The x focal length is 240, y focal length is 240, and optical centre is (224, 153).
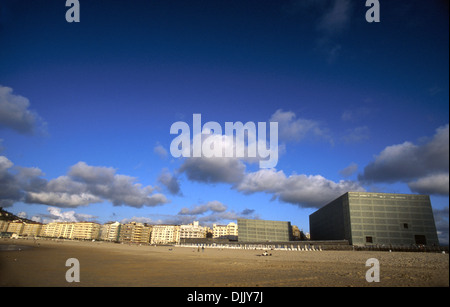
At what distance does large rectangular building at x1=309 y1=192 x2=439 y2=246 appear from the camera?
275 feet

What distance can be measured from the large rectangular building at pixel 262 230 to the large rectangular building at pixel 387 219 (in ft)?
183

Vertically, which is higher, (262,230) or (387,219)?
(387,219)

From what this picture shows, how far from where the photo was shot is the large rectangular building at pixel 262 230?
137m

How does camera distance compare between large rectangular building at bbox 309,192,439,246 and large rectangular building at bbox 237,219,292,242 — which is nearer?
large rectangular building at bbox 309,192,439,246

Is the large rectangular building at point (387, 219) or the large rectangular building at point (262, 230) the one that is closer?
the large rectangular building at point (387, 219)

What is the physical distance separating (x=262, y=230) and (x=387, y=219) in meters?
69.4

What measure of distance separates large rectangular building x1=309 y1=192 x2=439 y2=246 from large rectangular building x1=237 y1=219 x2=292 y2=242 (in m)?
55.9

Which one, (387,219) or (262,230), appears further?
(262,230)

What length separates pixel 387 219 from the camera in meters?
86.9
